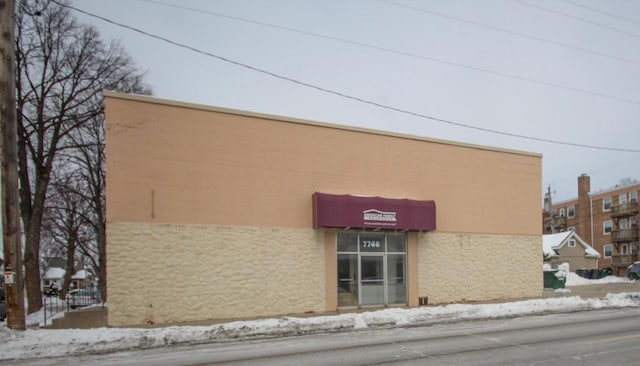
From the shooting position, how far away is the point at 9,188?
37.3ft

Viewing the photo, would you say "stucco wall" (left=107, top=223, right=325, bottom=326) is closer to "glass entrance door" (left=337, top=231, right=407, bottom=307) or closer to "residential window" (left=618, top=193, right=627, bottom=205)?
"glass entrance door" (left=337, top=231, right=407, bottom=307)

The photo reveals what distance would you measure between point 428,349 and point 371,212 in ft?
25.8

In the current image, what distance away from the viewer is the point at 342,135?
17.7 metres

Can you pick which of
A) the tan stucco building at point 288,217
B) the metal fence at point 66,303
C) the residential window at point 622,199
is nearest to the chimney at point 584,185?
the residential window at point 622,199

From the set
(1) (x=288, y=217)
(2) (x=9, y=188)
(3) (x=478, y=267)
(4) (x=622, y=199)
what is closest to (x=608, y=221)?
(4) (x=622, y=199)

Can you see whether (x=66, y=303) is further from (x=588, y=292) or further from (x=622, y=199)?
(x=622, y=199)

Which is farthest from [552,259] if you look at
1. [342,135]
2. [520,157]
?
[342,135]

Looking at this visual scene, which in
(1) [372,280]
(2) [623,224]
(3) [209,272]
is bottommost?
(1) [372,280]

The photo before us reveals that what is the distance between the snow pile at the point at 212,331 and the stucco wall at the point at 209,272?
1.92m

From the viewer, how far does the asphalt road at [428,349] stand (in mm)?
8602

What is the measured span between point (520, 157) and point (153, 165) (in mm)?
15885

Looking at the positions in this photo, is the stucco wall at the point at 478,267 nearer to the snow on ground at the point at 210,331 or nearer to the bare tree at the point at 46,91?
the snow on ground at the point at 210,331

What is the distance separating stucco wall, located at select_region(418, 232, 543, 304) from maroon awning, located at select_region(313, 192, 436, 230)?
3.56 feet

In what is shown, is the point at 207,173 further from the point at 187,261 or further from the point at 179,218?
the point at 187,261
